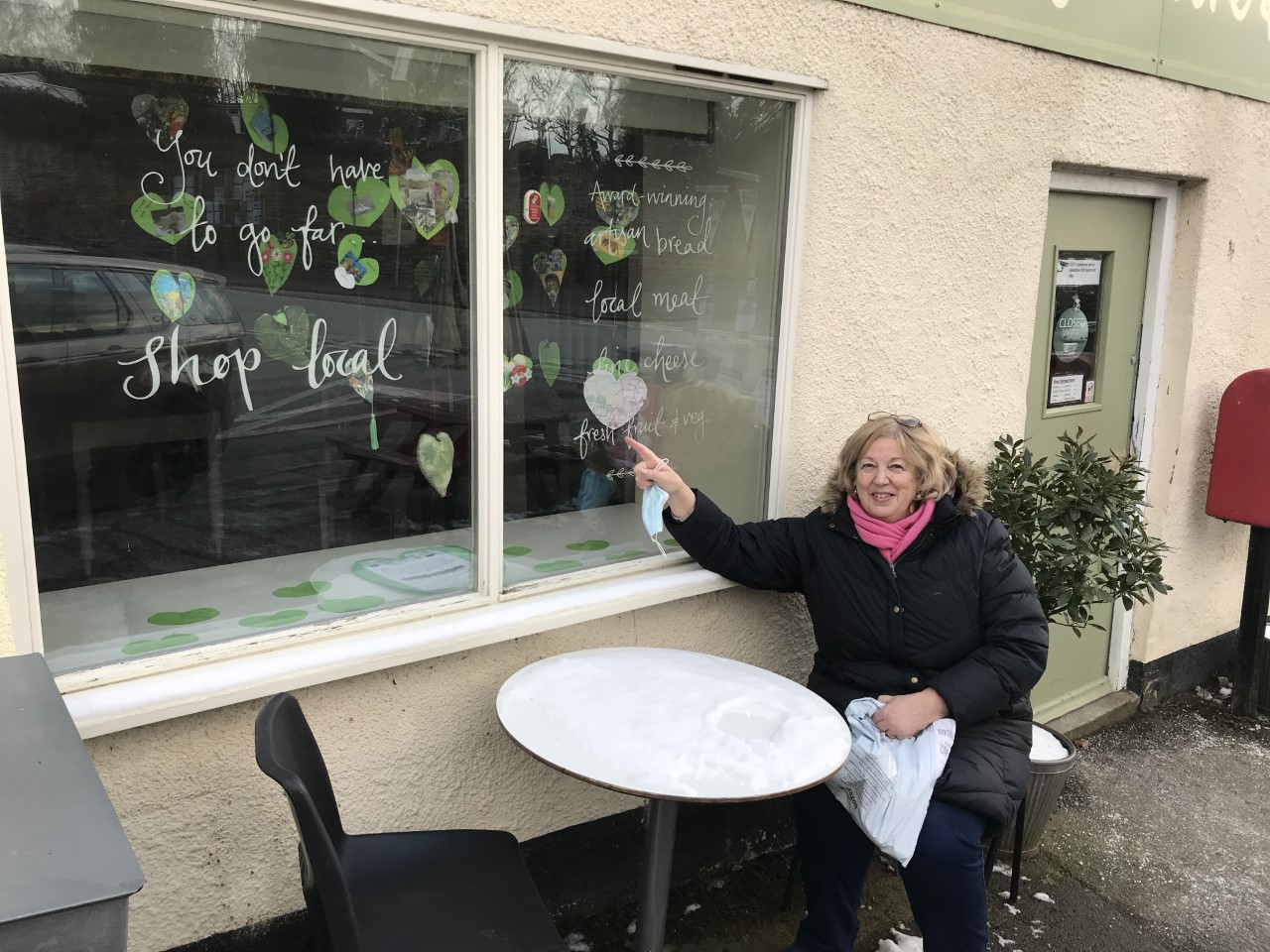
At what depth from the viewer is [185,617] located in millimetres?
2328

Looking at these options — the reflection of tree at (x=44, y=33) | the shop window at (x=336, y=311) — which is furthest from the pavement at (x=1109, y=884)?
the reflection of tree at (x=44, y=33)

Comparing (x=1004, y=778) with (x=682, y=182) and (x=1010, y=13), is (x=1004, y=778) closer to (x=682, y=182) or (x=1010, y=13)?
(x=682, y=182)

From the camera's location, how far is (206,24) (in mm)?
2084

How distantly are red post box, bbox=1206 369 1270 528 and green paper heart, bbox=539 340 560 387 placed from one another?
330 cm

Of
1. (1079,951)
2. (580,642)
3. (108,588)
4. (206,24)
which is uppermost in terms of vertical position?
(206,24)

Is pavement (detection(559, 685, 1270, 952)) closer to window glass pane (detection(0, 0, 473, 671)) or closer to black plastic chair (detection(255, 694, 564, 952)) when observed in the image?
black plastic chair (detection(255, 694, 564, 952))

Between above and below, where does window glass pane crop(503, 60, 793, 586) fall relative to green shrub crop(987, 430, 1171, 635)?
above

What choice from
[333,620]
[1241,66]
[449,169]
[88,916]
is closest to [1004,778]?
[333,620]

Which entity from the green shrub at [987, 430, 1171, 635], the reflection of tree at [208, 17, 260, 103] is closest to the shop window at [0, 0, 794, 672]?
the reflection of tree at [208, 17, 260, 103]

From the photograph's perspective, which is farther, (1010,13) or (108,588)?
(1010,13)

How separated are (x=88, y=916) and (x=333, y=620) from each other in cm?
149

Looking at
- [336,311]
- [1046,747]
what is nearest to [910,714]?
[1046,747]

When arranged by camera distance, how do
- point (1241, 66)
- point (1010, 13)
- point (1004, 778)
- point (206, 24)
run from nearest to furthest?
point (206, 24) → point (1004, 778) → point (1010, 13) → point (1241, 66)

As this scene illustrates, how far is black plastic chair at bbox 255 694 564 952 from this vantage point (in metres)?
1.77
